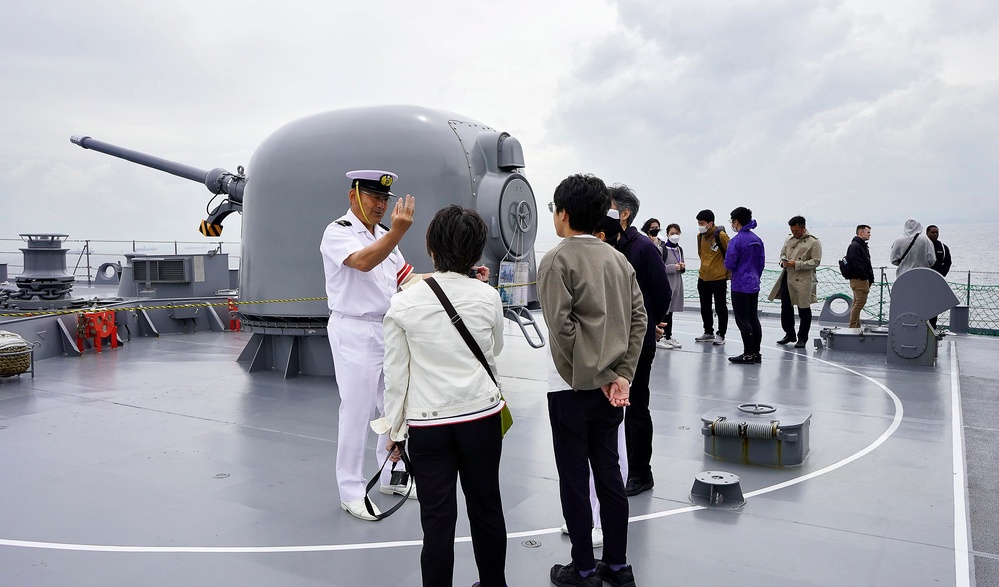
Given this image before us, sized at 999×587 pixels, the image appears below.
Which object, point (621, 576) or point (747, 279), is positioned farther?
point (747, 279)

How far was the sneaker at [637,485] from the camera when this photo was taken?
4.29 metres

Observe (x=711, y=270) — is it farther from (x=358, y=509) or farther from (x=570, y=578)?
(x=570, y=578)

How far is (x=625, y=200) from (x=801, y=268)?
250 inches

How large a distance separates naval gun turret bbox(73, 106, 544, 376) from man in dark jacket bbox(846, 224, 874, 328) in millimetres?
4869

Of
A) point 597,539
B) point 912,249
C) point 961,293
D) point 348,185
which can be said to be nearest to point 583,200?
point 597,539

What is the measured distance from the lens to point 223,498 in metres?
4.30

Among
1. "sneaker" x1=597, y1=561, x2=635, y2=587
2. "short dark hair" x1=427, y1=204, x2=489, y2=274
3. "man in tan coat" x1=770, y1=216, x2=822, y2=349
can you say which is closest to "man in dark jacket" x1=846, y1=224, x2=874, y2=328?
"man in tan coat" x1=770, y1=216, x2=822, y2=349

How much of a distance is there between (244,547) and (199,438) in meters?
2.20

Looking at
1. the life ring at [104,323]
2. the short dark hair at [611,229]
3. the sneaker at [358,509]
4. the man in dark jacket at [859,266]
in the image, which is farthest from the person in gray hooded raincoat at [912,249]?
the life ring at [104,323]

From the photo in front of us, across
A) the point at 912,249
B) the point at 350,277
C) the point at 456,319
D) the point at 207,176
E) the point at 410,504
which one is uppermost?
the point at 207,176

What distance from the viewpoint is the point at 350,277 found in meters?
4.14

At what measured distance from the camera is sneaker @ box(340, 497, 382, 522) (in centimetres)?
395

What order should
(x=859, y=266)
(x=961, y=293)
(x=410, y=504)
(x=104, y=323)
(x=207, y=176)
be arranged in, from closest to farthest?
1. (x=410, y=504)
2. (x=104, y=323)
3. (x=859, y=266)
4. (x=207, y=176)
5. (x=961, y=293)

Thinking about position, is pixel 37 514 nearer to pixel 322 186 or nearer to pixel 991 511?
pixel 322 186
